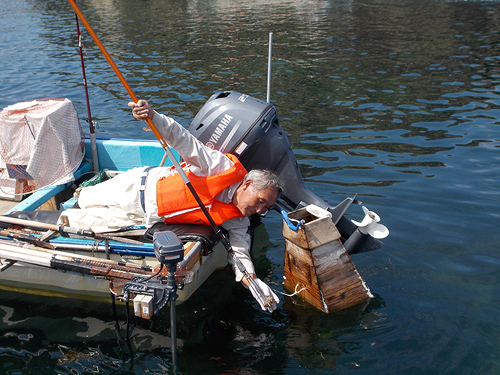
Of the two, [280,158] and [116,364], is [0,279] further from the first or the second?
[280,158]

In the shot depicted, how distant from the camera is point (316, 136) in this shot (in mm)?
8945

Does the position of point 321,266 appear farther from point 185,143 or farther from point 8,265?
point 8,265

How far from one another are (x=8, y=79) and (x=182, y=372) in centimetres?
1202

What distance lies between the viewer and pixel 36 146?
5371 mm

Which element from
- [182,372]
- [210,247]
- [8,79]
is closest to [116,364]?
[182,372]

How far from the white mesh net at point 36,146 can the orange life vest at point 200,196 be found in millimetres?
1810

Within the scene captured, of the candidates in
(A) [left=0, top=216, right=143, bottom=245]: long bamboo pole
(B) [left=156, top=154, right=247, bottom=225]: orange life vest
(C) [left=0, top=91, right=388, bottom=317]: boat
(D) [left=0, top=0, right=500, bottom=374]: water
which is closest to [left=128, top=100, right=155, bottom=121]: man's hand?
(B) [left=156, top=154, right=247, bottom=225]: orange life vest

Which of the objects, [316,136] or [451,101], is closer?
[316,136]

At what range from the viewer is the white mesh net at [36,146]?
5.41 metres

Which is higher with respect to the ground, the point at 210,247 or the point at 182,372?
the point at 210,247

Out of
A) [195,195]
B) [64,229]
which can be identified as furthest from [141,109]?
[64,229]

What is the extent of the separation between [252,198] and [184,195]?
593 mm

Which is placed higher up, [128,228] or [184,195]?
[184,195]

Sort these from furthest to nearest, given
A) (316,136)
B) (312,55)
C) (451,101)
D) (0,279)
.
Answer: (312,55), (451,101), (316,136), (0,279)
